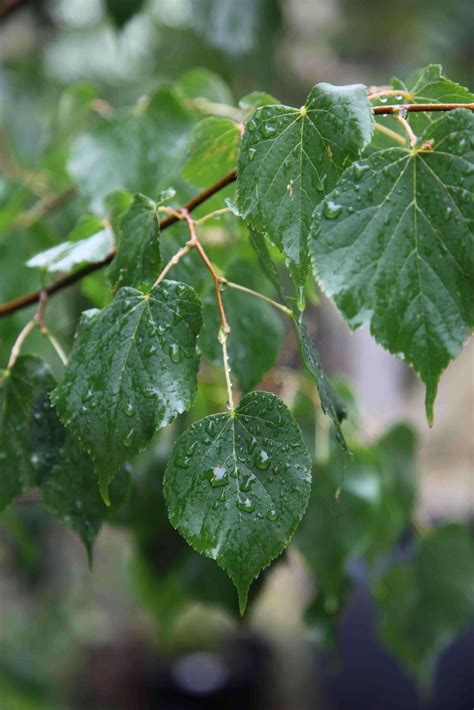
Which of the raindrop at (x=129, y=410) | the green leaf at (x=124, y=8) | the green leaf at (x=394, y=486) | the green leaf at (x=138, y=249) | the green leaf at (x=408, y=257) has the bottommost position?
the green leaf at (x=394, y=486)

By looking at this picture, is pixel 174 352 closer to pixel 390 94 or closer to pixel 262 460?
pixel 262 460

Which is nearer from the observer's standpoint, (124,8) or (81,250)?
(81,250)

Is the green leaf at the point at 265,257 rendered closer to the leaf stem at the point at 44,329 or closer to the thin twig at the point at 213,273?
the thin twig at the point at 213,273

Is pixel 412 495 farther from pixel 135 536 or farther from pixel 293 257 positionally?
pixel 293 257

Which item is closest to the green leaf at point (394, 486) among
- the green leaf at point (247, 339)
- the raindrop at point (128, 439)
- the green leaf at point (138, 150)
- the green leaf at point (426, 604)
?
the green leaf at point (426, 604)

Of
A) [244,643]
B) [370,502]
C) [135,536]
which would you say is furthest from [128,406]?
[244,643]

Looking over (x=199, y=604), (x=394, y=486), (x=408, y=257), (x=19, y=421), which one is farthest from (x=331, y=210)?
(x=199, y=604)
